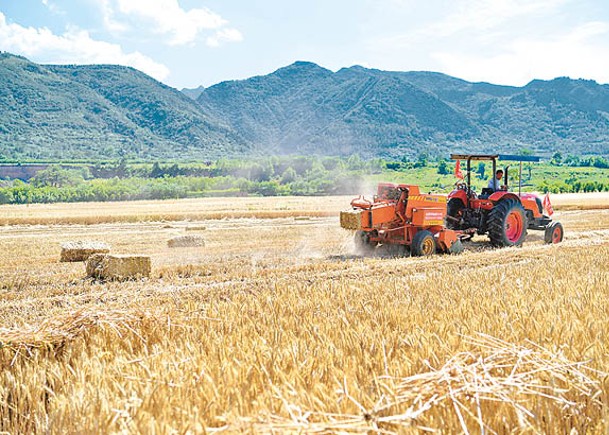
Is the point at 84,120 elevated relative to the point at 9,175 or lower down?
elevated

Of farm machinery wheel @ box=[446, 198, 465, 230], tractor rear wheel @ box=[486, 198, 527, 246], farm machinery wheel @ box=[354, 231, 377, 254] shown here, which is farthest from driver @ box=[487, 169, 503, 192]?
farm machinery wheel @ box=[354, 231, 377, 254]

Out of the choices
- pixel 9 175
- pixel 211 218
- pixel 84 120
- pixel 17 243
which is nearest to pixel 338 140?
pixel 84 120

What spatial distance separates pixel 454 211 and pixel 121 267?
8498 mm

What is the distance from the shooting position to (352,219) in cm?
1255

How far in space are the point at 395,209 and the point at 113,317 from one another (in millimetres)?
9305

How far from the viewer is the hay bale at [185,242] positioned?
1770 cm

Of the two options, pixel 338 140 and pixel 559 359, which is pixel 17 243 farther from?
pixel 338 140

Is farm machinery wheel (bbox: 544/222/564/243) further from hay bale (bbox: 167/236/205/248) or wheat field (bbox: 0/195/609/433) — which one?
hay bale (bbox: 167/236/205/248)

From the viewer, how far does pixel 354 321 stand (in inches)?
183

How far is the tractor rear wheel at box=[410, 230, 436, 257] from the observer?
12672 mm

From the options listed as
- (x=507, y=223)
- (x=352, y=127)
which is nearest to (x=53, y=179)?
(x=507, y=223)

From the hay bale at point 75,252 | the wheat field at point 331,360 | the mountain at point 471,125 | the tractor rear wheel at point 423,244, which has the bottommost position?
the hay bale at point 75,252

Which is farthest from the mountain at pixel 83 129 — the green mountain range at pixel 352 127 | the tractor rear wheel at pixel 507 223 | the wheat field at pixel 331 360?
the wheat field at pixel 331 360

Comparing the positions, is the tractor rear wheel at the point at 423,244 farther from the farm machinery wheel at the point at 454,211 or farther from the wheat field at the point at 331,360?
the wheat field at the point at 331,360
